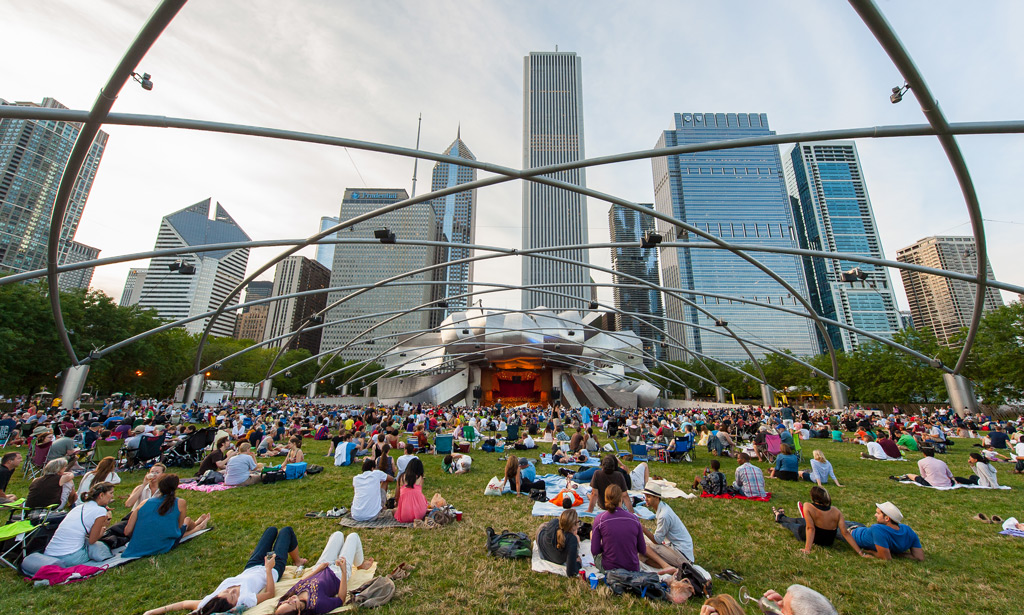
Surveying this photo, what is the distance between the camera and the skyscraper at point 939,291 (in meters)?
118

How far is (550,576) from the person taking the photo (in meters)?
5.11

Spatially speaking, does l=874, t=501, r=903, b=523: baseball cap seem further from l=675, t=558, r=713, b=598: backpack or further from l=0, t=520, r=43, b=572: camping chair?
l=0, t=520, r=43, b=572: camping chair

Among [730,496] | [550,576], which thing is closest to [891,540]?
[730,496]

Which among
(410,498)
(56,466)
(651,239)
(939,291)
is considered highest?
(939,291)

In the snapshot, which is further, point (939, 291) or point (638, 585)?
point (939, 291)

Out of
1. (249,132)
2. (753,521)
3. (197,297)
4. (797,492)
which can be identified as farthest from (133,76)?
(197,297)

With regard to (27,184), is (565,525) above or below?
below

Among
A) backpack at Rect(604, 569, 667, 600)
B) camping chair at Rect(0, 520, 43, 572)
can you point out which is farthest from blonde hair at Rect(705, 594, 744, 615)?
camping chair at Rect(0, 520, 43, 572)

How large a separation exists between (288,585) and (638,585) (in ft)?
13.0

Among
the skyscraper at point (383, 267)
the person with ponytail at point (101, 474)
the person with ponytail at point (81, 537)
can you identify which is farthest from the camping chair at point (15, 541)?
the skyscraper at point (383, 267)

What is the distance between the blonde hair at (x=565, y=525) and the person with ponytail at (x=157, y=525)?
527 cm

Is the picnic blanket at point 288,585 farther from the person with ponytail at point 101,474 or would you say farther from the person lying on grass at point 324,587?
the person with ponytail at point 101,474

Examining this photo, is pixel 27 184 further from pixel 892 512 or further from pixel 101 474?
pixel 892 512

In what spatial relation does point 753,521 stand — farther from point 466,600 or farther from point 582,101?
point 582,101
